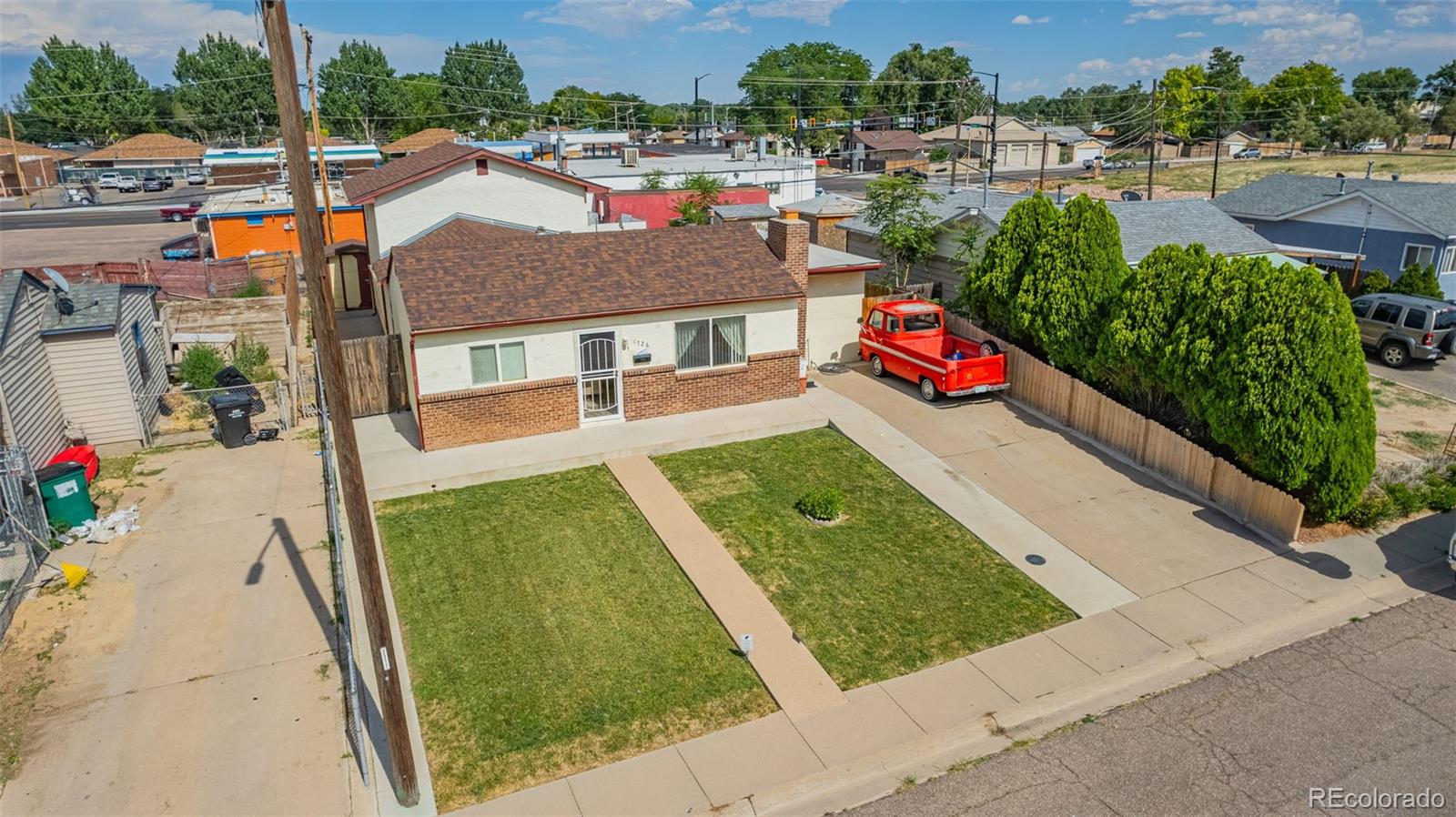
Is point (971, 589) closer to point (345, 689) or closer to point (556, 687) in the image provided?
point (556, 687)

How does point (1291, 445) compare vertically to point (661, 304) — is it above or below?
below

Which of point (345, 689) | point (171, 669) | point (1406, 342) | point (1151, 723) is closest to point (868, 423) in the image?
point (1151, 723)

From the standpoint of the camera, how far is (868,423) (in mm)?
18609

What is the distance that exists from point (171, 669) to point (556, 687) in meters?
4.83

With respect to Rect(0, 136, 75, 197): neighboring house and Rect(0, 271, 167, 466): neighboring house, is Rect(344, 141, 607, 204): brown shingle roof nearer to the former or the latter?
Rect(0, 271, 167, 466): neighboring house

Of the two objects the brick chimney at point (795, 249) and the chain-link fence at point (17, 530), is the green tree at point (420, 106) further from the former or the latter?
the chain-link fence at point (17, 530)

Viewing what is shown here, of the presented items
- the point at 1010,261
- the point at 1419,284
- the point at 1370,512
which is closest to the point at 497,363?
the point at 1010,261

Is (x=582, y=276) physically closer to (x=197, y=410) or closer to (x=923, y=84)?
(x=197, y=410)

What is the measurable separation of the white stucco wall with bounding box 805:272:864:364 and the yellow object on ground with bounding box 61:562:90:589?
15912 millimetres

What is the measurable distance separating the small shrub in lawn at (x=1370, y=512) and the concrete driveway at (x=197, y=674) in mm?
15755

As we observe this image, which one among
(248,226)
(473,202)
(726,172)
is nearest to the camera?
(473,202)

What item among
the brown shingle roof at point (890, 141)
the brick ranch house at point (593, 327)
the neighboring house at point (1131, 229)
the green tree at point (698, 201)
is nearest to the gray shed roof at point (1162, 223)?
the neighboring house at point (1131, 229)

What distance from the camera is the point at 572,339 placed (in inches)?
683

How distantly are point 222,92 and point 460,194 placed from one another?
80.9 metres
